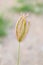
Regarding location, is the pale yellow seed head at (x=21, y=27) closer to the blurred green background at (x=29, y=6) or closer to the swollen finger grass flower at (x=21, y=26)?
the swollen finger grass flower at (x=21, y=26)

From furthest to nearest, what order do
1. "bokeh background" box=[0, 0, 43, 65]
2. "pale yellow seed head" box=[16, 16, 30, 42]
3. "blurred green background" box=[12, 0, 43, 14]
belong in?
1. "blurred green background" box=[12, 0, 43, 14]
2. "bokeh background" box=[0, 0, 43, 65]
3. "pale yellow seed head" box=[16, 16, 30, 42]

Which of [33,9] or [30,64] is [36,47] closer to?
[30,64]

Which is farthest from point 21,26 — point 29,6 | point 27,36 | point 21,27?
point 29,6

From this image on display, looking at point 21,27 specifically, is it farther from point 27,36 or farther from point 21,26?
point 27,36

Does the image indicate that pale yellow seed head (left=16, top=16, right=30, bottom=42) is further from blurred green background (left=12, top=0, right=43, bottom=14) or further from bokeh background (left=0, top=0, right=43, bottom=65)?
blurred green background (left=12, top=0, right=43, bottom=14)

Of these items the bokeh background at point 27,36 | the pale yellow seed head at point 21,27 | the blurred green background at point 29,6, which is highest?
the pale yellow seed head at point 21,27

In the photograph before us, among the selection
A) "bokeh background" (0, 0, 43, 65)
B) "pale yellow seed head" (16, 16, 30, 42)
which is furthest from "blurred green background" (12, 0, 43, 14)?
"pale yellow seed head" (16, 16, 30, 42)

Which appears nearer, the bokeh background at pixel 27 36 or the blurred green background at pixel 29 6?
the bokeh background at pixel 27 36

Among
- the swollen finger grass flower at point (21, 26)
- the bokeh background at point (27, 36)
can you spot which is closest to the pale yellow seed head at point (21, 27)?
the swollen finger grass flower at point (21, 26)
